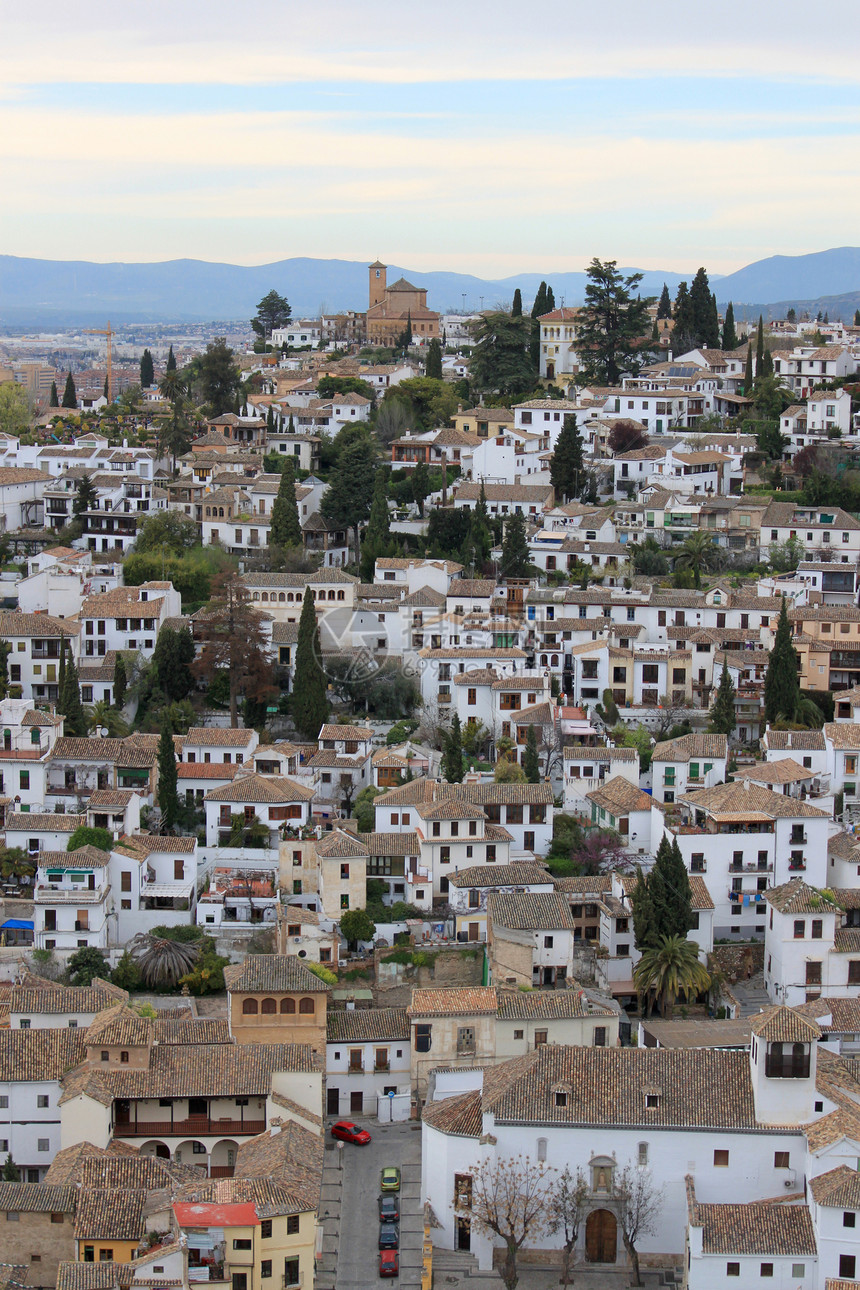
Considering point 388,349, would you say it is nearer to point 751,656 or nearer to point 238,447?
point 238,447

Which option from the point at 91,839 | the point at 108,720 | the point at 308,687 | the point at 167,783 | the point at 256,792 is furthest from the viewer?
the point at 308,687

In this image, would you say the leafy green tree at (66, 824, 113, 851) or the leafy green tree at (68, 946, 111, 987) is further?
the leafy green tree at (66, 824, 113, 851)

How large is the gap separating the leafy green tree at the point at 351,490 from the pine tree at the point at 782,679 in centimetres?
1620

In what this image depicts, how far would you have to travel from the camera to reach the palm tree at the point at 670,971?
34.2 metres

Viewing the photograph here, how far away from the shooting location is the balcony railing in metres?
29.7

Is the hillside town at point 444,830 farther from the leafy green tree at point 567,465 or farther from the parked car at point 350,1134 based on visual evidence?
the parked car at point 350,1134

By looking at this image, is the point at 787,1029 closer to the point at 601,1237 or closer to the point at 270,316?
the point at 601,1237

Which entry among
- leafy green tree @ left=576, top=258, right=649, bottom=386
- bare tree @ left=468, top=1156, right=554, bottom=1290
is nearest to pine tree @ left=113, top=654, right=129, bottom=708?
bare tree @ left=468, top=1156, right=554, bottom=1290

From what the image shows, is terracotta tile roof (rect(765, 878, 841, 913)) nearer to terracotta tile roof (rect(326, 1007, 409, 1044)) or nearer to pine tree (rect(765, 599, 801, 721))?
terracotta tile roof (rect(326, 1007, 409, 1044))

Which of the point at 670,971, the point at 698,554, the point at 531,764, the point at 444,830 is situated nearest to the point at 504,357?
the point at 698,554

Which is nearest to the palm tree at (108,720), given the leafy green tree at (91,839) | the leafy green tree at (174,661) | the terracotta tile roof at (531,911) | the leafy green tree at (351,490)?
the leafy green tree at (174,661)

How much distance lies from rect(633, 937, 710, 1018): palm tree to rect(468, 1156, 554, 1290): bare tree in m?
6.69

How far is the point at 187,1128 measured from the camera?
97.7 ft

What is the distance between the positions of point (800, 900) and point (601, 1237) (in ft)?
30.4
